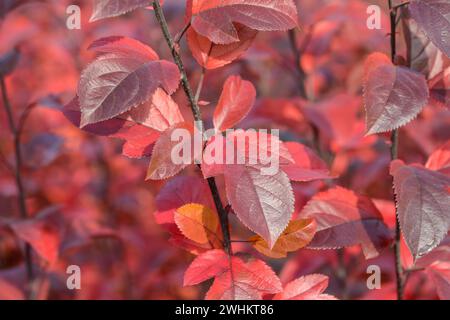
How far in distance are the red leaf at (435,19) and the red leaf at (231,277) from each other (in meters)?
0.47

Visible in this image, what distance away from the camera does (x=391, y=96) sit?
3.31 feet

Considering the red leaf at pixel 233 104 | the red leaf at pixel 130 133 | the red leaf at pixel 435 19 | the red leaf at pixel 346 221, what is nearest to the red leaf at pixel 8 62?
the red leaf at pixel 130 133

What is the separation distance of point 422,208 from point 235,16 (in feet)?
1.40

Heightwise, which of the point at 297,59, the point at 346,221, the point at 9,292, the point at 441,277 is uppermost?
the point at 297,59

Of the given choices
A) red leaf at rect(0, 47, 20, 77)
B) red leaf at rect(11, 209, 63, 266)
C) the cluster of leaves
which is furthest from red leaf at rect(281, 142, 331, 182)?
red leaf at rect(0, 47, 20, 77)

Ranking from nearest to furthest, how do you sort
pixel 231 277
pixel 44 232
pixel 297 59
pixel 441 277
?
pixel 231 277 < pixel 441 277 < pixel 44 232 < pixel 297 59

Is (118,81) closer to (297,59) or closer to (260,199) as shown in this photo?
(260,199)

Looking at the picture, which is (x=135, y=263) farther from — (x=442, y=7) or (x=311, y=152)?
(x=442, y=7)

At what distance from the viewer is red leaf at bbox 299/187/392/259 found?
1135mm

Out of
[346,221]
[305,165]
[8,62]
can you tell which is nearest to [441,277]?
[346,221]

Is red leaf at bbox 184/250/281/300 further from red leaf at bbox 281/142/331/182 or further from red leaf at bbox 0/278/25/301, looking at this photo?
red leaf at bbox 0/278/25/301

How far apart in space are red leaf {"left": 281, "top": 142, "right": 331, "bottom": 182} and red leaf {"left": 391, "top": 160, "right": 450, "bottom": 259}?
0.45ft
